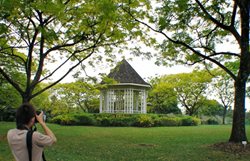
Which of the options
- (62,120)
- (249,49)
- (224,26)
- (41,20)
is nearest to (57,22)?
(41,20)

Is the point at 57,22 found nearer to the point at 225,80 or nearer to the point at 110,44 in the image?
the point at 110,44

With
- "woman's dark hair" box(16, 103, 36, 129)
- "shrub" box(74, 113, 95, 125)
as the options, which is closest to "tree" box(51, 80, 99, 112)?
"shrub" box(74, 113, 95, 125)

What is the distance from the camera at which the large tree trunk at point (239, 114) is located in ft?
35.5

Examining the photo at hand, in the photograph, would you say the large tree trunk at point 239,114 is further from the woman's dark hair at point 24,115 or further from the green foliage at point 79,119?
the green foliage at point 79,119

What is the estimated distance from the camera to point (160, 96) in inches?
1629

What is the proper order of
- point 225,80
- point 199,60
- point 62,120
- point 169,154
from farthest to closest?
1. point 225,80
2. point 62,120
3. point 199,60
4. point 169,154

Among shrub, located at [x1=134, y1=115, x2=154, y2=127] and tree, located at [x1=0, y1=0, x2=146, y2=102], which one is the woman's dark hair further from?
shrub, located at [x1=134, y1=115, x2=154, y2=127]

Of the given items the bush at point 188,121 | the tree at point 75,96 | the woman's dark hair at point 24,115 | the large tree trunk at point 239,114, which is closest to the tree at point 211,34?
the large tree trunk at point 239,114

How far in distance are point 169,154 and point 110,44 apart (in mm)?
6379

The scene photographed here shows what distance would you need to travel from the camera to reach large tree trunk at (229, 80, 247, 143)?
1081cm

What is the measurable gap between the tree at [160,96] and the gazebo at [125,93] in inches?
388

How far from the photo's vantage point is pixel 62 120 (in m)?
26.0

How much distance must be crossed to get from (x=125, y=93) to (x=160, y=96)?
14210mm

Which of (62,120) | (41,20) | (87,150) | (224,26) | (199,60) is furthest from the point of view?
(62,120)
